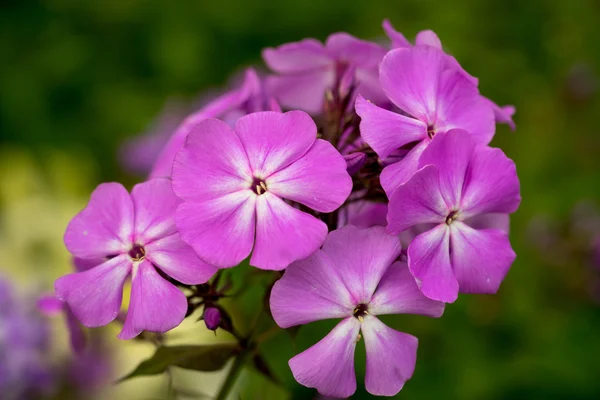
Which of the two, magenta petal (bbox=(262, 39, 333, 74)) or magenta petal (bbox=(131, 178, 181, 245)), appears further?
magenta petal (bbox=(262, 39, 333, 74))

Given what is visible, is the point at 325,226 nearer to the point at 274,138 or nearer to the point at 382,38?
the point at 274,138

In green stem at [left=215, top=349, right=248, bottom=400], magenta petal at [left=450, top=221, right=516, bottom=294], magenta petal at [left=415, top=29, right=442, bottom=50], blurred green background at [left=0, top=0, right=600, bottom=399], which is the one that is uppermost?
blurred green background at [left=0, top=0, right=600, bottom=399]

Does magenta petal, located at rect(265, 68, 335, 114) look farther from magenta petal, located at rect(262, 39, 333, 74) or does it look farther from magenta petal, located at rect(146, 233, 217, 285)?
magenta petal, located at rect(146, 233, 217, 285)

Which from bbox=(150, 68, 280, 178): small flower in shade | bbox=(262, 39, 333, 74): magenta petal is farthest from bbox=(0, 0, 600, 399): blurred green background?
bbox=(262, 39, 333, 74): magenta petal

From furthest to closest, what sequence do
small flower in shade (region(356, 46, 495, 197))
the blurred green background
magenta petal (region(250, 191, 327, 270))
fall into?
the blurred green background
small flower in shade (region(356, 46, 495, 197))
magenta petal (region(250, 191, 327, 270))

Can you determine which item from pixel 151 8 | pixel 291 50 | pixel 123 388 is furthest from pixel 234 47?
pixel 291 50
